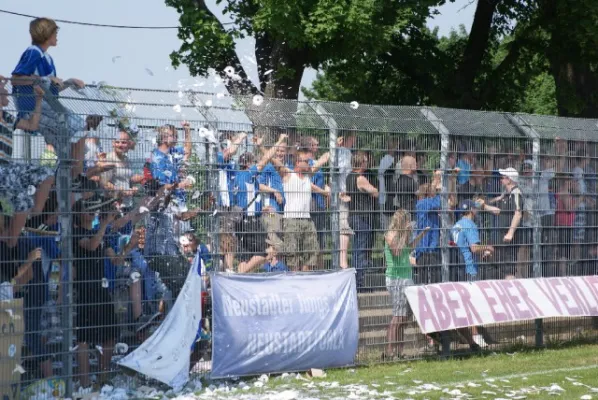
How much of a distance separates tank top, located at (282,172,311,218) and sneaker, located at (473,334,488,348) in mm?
3115

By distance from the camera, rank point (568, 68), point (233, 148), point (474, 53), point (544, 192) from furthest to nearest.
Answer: point (474, 53) → point (568, 68) → point (544, 192) → point (233, 148)

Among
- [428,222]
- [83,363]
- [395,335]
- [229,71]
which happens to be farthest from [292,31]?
[83,363]

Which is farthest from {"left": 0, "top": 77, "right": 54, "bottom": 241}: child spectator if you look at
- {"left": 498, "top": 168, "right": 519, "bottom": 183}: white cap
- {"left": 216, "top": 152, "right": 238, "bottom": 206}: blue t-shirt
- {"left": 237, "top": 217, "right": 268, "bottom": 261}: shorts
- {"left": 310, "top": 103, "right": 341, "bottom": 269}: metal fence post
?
{"left": 498, "top": 168, "right": 519, "bottom": 183}: white cap

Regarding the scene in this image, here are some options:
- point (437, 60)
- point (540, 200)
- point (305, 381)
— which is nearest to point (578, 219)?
point (540, 200)

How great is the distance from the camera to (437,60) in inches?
1166

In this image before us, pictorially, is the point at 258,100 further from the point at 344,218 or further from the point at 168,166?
the point at 344,218

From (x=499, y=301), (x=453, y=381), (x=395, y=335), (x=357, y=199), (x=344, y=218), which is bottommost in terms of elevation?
(x=453, y=381)

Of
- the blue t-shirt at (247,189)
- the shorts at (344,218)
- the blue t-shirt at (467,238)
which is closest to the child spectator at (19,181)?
the blue t-shirt at (247,189)

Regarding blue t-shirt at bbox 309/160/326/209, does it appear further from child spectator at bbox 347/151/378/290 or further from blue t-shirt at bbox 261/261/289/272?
blue t-shirt at bbox 261/261/289/272

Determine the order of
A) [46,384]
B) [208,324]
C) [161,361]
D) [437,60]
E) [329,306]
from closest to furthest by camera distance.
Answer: [46,384] < [161,361] < [208,324] < [329,306] < [437,60]

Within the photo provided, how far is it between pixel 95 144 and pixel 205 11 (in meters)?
14.7

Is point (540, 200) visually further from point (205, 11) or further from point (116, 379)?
point (205, 11)

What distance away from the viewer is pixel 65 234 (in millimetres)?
10234

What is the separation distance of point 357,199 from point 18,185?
4251 mm
